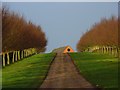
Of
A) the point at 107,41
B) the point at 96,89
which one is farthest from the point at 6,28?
the point at 107,41

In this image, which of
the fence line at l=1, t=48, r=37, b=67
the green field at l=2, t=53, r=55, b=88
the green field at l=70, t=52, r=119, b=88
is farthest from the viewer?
the fence line at l=1, t=48, r=37, b=67

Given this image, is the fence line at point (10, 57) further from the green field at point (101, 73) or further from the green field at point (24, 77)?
the green field at point (101, 73)

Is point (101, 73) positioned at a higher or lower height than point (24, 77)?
higher

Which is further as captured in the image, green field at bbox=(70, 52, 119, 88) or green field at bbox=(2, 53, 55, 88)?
green field at bbox=(2, 53, 55, 88)

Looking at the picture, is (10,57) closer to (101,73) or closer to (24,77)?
(24,77)

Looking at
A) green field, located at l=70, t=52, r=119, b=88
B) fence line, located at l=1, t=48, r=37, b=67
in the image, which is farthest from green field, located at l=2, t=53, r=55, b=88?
fence line, located at l=1, t=48, r=37, b=67

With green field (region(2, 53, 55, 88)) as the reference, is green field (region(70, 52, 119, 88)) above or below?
above

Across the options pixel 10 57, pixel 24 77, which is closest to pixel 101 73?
pixel 24 77

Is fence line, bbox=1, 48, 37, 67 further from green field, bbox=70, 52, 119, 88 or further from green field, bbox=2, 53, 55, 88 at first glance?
green field, bbox=70, 52, 119, 88

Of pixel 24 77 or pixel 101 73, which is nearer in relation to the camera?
pixel 24 77

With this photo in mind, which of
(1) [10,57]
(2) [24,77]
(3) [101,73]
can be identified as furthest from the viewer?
(1) [10,57]

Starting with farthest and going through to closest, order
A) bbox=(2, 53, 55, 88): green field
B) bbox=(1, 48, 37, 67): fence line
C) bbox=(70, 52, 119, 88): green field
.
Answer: bbox=(1, 48, 37, 67): fence line
bbox=(2, 53, 55, 88): green field
bbox=(70, 52, 119, 88): green field

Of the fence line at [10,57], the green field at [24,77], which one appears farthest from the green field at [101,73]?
the fence line at [10,57]

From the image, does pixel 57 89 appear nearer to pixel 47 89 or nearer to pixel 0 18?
pixel 47 89
